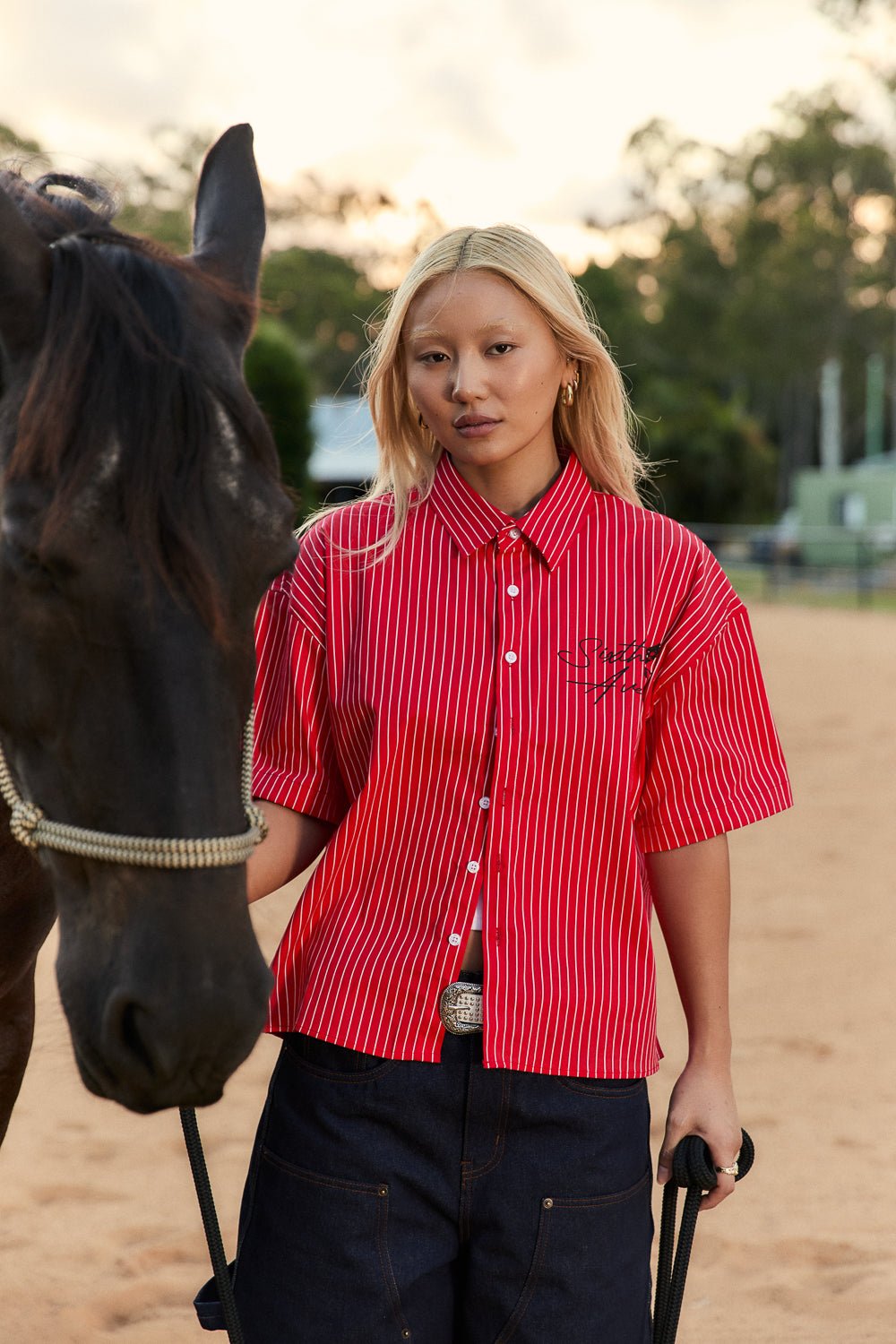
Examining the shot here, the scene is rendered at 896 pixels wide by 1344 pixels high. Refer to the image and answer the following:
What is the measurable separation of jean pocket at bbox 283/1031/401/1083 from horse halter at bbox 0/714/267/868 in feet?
1.59

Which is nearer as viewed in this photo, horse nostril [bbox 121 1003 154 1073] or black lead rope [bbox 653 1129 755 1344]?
horse nostril [bbox 121 1003 154 1073]

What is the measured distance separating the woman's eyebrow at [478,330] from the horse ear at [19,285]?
59 cm

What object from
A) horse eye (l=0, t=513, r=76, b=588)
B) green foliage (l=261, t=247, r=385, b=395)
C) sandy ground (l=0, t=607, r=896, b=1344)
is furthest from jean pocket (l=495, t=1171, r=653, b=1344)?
green foliage (l=261, t=247, r=385, b=395)

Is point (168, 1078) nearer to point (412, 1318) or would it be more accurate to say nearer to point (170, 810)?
point (170, 810)

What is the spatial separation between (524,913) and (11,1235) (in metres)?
2.63

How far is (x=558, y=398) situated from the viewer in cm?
211

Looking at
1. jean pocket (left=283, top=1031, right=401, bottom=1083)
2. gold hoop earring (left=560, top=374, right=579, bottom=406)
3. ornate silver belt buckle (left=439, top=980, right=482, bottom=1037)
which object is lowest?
jean pocket (left=283, top=1031, right=401, bottom=1083)

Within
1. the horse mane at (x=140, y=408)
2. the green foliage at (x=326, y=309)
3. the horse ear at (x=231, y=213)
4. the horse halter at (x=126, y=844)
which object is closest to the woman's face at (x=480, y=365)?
the horse ear at (x=231, y=213)

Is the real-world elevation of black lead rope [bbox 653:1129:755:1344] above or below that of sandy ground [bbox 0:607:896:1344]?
above

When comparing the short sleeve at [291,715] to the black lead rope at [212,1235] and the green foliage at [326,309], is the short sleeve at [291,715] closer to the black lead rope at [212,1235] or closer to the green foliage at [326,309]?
the black lead rope at [212,1235]

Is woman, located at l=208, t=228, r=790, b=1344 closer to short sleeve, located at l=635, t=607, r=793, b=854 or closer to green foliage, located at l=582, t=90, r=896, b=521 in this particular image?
short sleeve, located at l=635, t=607, r=793, b=854

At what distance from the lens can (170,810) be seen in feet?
4.64

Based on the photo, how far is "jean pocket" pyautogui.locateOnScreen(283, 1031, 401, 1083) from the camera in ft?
6.06

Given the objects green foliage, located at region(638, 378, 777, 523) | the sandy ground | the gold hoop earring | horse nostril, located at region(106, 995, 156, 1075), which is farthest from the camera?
green foliage, located at region(638, 378, 777, 523)
